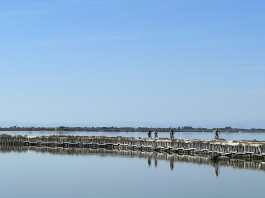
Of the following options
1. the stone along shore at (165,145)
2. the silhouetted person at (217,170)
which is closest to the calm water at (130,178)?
the silhouetted person at (217,170)

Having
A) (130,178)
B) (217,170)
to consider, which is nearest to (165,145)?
(217,170)

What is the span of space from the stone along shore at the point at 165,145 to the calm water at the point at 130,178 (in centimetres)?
344

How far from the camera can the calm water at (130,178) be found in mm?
47162

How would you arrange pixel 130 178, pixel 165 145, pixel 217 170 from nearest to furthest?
pixel 130 178 → pixel 217 170 → pixel 165 145

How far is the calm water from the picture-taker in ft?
155

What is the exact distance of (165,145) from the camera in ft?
304

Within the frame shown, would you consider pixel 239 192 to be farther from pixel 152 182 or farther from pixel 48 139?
pixel 48 139

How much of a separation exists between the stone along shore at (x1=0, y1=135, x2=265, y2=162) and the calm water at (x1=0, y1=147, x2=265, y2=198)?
135 inches

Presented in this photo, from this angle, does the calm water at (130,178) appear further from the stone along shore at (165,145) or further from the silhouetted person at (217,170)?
the stone along shore at (165,145)

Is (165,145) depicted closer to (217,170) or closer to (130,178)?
(217,170)

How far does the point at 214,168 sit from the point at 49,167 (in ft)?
72.3

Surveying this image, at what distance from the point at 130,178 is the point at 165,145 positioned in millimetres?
35734

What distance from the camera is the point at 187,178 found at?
56375 mm

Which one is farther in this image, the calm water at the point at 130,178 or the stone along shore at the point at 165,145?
the stone along shore at the point at 165,145
